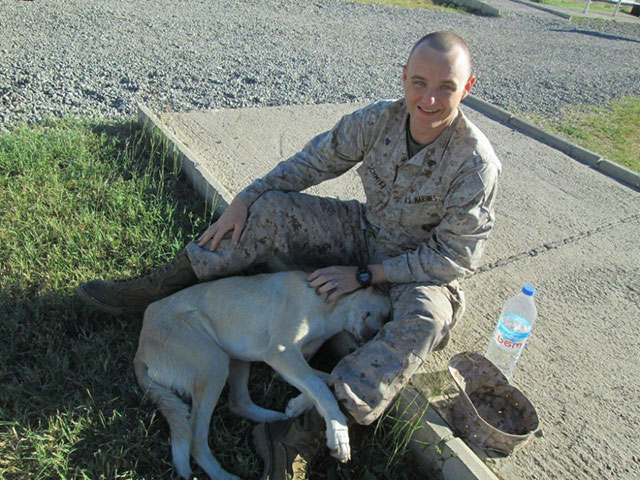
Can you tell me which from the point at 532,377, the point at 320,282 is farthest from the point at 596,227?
the point at 320,282

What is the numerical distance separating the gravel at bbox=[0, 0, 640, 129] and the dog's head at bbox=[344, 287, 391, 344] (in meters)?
3.65

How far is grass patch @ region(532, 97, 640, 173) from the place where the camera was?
6137mm

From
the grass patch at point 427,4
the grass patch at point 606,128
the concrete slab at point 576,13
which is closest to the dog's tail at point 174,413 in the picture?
the grass patch at point 606,128

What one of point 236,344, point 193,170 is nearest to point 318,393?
point 236,344

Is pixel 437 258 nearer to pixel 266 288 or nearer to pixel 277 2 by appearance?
pixel 266 288

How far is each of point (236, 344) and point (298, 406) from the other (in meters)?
0.46

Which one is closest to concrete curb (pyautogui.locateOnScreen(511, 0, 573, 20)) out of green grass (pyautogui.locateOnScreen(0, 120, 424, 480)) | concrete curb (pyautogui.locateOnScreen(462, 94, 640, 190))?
concrete curb (pyautogui.locateOnScreen(462, 94, 640, 190))

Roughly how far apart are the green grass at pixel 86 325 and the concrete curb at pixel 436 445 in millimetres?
105

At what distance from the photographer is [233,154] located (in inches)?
185

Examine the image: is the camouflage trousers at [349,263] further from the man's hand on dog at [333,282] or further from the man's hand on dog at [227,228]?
the man's hand on dog at [333,282]

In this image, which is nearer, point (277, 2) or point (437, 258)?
point (437, 258)

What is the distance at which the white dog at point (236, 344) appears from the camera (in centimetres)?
229

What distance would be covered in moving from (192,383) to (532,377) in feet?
6.09

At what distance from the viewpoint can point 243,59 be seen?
7.27 metres
